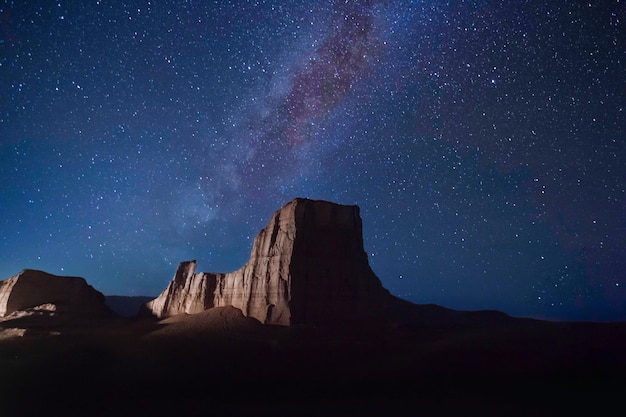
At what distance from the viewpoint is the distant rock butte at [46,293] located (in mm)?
58125

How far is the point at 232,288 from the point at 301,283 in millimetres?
11548

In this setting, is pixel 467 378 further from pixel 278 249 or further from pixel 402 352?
pixel 278 249

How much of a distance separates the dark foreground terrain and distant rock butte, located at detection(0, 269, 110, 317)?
19126 millimetres

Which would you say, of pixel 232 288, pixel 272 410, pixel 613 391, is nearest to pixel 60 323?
pixel 232 288

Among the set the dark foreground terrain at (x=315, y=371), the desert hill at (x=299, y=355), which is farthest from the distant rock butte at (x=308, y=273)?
the dark foreground terrain at (x=315, y=371)

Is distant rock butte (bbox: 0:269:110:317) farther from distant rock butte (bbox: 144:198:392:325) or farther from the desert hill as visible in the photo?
distant rock butte (bbox: 144:198:392:325)

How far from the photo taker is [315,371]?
30.7 m

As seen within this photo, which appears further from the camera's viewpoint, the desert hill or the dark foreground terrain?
the desert hill

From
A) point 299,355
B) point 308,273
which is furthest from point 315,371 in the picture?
point 308,273

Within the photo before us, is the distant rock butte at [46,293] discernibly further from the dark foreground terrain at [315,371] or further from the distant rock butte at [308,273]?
the distant rock butte at [308,273]

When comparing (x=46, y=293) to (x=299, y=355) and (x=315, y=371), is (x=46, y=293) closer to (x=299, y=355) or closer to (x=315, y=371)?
(x=299, y=355)

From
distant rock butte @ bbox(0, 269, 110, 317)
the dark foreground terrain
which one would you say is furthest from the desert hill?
distant rock butte @ bbox(0, 269, 110, 317)

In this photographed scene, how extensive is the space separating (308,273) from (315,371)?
13.9 m

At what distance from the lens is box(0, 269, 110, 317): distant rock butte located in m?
58.1
